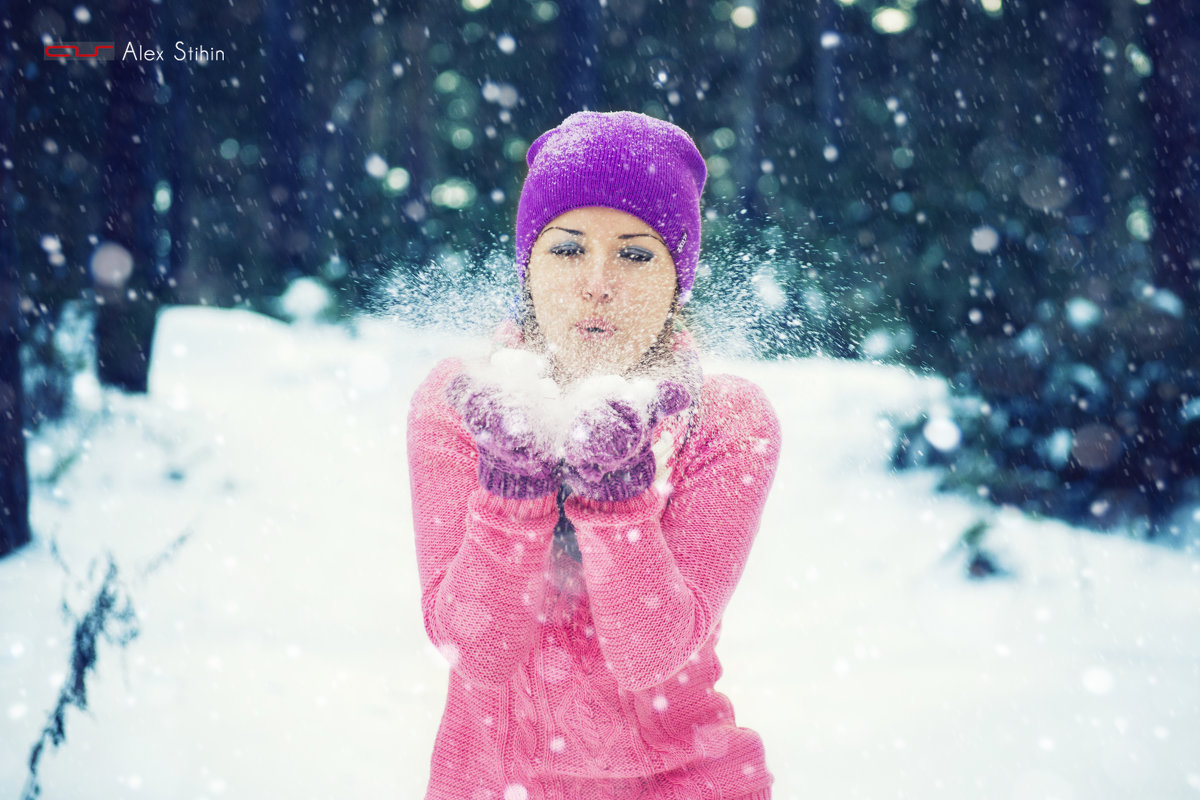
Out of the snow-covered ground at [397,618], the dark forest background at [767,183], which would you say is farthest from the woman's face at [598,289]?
the dark forest background at [767,183]

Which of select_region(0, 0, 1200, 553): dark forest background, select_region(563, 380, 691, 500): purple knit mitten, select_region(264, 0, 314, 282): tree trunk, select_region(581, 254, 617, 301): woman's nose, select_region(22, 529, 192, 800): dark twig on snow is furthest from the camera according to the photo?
select_region(264, 0, 314, 282): tree trunk

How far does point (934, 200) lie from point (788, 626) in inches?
102

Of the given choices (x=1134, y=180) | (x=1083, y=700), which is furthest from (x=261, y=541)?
(x=1134, y=180)

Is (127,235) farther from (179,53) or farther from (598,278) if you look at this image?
(598,278)

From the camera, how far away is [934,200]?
14.5ft

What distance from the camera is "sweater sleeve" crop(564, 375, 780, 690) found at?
50.5 inches

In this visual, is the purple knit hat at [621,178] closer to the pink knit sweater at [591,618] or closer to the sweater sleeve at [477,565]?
the pink knit sweater at [591,618]

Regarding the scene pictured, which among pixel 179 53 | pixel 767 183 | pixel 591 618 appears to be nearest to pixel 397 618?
pixel 591 618

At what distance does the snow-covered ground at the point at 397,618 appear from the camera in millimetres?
2928

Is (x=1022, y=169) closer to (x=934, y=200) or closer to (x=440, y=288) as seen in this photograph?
→ (x=934, y=200)

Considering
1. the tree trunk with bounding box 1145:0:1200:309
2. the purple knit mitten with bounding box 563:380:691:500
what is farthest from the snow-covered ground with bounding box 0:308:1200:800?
the tree trunk with bounding box 1145:0:1200:309

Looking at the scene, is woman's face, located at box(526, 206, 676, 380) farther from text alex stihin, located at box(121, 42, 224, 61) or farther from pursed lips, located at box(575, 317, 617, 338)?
text alex stihin, located at box(121, 42, 224, 61)

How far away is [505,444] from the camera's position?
4.06ft

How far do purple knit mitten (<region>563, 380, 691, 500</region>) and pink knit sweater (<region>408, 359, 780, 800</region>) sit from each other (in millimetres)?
35
